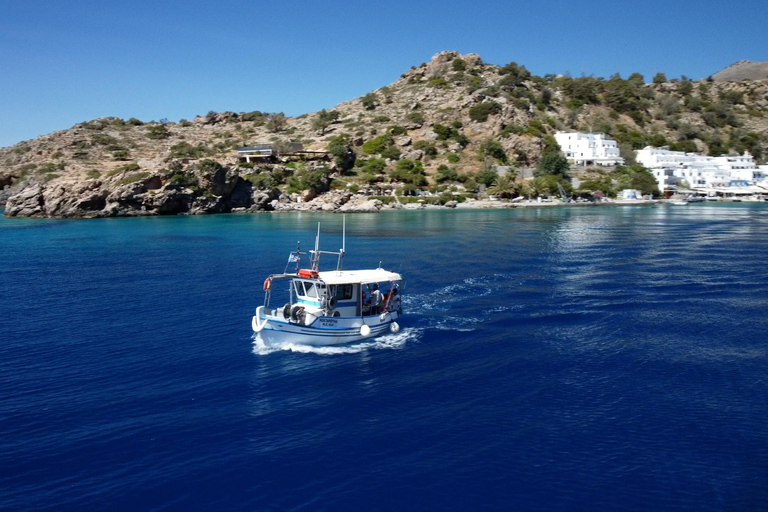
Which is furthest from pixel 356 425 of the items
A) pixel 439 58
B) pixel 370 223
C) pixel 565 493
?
pixel 439 58

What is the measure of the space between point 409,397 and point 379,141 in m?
122

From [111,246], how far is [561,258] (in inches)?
1741

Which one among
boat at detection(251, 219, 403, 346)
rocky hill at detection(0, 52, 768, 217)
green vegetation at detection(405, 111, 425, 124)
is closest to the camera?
boat at detection(251, 219, 403, 346)

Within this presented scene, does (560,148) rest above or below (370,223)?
above

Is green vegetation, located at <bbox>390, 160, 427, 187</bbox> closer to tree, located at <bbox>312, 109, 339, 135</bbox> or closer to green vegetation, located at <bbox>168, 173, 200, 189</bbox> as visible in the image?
tree, located at <bbox>312, 109, 339, 135</bbox>

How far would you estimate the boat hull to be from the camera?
24.2m

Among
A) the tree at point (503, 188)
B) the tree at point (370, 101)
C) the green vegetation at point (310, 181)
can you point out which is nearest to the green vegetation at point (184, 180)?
the green vegetation at point (310, 181)

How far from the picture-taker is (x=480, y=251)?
51031 millimetres

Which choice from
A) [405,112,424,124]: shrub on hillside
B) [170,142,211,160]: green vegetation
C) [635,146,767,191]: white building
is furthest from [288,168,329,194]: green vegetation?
[635,146,767,191]: white building

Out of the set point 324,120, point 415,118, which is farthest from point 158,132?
point 415,118

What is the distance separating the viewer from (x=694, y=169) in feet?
449

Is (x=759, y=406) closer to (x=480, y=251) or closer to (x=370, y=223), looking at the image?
(x=480, y=251)

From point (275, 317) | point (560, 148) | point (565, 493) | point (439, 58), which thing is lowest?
point (565, 493)

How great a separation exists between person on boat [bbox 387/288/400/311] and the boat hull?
4.55 feet
